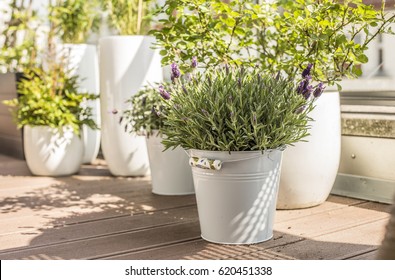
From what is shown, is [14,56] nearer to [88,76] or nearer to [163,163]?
[88,76]

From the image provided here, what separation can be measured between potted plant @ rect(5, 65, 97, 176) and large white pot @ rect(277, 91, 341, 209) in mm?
1613

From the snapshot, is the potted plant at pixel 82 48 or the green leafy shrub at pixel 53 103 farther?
the potted plant at pixel 82 48

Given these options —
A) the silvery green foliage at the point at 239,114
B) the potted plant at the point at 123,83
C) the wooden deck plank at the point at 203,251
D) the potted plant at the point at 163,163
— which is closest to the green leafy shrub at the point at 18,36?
the potted plant at the point at 123,83

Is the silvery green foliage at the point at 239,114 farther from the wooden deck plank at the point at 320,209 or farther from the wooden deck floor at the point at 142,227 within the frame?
the wooden deck plank at the point at 320,209

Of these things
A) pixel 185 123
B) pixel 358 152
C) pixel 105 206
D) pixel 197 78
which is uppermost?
pixel 197 78

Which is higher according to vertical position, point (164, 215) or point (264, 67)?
point (264, 67)

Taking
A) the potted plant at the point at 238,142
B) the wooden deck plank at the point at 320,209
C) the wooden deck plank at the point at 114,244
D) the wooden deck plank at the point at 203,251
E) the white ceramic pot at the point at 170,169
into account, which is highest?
the potted plant at the point at 238,142

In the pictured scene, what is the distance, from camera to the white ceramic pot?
3.17 m

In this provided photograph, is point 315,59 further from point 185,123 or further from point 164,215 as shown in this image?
point 164,215

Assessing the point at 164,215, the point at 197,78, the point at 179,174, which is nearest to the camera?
the point at 197,78

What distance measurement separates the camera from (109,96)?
3.77 meters

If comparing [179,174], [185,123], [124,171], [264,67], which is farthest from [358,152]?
[124,171]

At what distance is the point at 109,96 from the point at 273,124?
177 cm

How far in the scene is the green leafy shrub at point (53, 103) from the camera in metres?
3.82
